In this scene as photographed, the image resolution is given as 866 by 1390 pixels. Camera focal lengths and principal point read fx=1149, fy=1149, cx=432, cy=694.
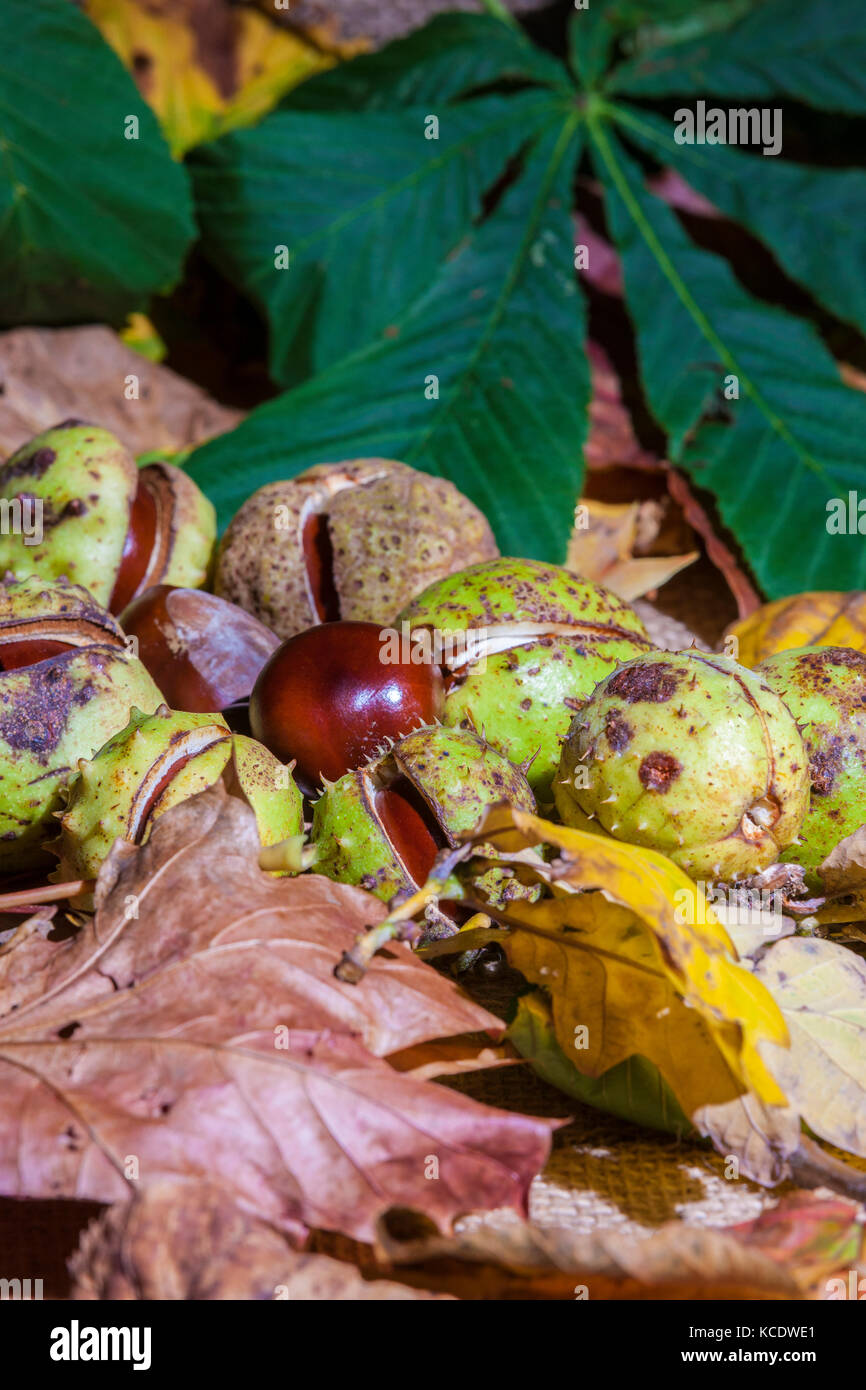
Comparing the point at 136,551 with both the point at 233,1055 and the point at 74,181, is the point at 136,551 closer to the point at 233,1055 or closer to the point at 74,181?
the point at 233,1055

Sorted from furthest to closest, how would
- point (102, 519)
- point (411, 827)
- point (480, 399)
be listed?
1. point (480, 399)
2. point (102, 519)
3. point (411, 827)

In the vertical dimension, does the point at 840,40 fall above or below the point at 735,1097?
above

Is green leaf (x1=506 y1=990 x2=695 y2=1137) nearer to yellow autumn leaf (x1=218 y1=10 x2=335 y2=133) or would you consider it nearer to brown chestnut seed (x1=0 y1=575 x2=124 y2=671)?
brown chestnut seed (x1=0 y1=575 x2=124 y2=671)

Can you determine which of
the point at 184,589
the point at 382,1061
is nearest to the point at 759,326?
the point at 184,589

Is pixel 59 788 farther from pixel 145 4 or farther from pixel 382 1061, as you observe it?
pixel 145 4

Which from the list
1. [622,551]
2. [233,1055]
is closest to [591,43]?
[622,551]

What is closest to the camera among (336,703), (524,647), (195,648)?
(336,703)
